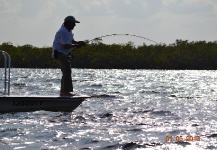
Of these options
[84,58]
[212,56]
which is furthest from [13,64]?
[212,56]

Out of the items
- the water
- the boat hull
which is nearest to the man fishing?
the boat hull

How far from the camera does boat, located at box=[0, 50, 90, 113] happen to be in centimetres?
1374

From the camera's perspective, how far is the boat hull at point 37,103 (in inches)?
542

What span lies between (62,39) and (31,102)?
1.71m

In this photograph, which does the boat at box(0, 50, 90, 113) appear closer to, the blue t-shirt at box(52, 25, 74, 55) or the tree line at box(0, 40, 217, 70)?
the blue t-shirt at box(52, 25, 74, 55)

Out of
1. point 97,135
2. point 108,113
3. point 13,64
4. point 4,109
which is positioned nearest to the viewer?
point 97,135

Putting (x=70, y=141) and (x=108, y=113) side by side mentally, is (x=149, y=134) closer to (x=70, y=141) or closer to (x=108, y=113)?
(x=70, y=141)

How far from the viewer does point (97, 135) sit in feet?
37.1

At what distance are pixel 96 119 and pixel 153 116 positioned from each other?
161 centimetres

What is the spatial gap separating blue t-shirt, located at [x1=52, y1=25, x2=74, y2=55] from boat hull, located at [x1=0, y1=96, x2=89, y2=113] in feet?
3.92

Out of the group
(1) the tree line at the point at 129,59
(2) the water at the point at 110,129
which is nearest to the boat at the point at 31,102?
(2) the water at the point at 110,129
